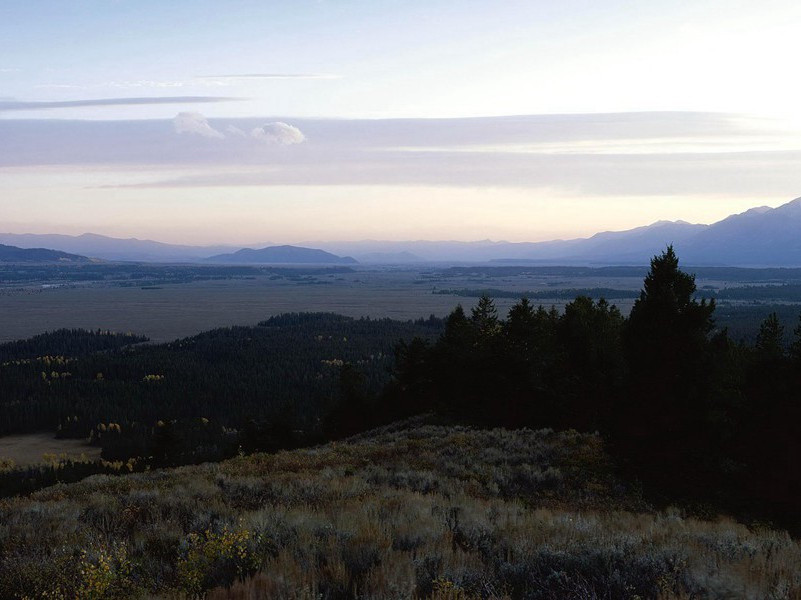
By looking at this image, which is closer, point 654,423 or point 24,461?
point 654,423

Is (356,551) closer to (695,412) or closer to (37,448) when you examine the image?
(695,412)

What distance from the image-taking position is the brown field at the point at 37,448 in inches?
3280

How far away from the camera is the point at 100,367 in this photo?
454 ft

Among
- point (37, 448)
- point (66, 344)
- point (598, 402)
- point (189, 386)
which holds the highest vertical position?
point (598, 402)

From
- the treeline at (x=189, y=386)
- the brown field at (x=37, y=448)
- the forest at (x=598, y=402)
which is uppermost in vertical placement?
the forest at (x=598, y=402)

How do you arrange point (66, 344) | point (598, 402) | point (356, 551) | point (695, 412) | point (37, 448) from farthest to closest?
point (66, 344) < point (37, 448) < point (598, 402) < point (695, 412) < point (356, 551)

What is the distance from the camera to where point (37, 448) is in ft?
295

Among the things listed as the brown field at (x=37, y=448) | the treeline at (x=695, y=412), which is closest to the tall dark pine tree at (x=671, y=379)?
the treeline at (x=695, y=412)

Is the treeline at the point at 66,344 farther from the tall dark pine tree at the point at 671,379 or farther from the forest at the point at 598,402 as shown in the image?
the tall dark pine tree at the point at 671,379

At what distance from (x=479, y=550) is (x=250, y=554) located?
3026 mm

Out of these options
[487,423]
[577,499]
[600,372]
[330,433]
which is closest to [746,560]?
[577,499]

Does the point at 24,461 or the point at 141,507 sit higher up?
the point at 141,507

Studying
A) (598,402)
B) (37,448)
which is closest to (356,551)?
(598,402)

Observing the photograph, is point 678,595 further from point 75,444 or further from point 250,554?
point 75,444
